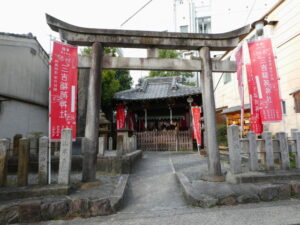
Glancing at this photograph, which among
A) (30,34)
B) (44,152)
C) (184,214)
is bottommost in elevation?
(184,214)

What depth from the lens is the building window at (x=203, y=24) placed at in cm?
2828

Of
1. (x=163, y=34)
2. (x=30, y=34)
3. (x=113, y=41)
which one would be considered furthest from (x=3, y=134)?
(x=163, y=34)

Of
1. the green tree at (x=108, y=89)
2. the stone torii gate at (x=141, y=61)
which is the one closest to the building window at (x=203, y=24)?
the green tree at (x=108, y=89)

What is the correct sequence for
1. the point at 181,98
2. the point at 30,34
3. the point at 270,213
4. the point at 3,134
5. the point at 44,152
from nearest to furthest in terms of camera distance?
the point at 270,213 < the point at 44,152 < the point at 3,134 < the point at 30,34 < the point at 181,98

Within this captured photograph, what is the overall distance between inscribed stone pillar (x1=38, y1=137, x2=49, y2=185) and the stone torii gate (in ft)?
3.23

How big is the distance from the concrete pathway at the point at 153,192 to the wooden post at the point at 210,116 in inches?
53.5

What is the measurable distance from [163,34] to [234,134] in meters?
3.94

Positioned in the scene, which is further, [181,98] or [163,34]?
[181,98]

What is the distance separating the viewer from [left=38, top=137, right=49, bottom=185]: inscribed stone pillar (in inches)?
175

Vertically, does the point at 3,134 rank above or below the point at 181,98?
below

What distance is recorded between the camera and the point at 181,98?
594 inches

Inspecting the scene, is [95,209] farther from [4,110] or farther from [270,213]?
[4,110]

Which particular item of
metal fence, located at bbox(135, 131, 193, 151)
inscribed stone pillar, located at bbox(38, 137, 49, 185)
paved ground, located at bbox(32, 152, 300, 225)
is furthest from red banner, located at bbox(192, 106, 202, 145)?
inscribed stone pillar, located at bbox(38, 137, 49, 185)

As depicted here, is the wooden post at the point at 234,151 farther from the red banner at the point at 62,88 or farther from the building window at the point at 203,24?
the building window at the point at 203,24
